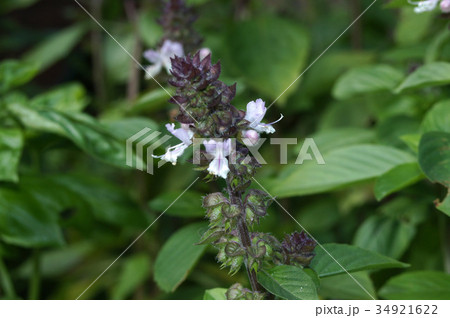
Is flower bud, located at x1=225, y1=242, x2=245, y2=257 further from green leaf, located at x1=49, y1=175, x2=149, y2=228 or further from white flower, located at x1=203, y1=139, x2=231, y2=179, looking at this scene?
green leaf, located at x1=49, y1=175, x2=149, y2=228

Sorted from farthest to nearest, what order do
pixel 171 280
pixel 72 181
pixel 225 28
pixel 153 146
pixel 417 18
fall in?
pixel 225 28 < pixel 417 18 < pixel 72 181 < pixel 153 146 < pixel 171 280

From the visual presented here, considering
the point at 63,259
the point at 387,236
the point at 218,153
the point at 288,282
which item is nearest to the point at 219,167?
the point at 218,153

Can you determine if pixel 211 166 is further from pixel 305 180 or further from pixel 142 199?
pixel 142 199

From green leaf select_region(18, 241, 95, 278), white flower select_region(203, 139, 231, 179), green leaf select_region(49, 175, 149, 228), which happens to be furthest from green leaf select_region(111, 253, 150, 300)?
white flower select_region(203, 139, 231, 179)

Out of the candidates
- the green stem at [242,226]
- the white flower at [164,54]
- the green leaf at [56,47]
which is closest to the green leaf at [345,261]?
the green stem at [242,226]

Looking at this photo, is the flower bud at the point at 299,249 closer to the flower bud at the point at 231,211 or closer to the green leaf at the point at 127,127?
the flower bud at the point at 231,211

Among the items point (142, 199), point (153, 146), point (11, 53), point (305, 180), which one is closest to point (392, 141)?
point (305, 180)
